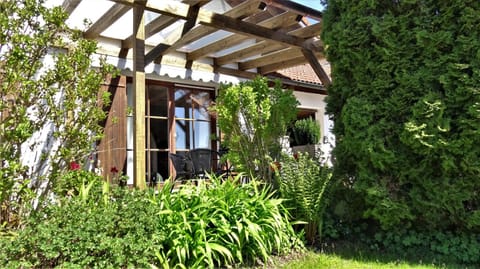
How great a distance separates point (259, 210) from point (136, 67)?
7.42 ft

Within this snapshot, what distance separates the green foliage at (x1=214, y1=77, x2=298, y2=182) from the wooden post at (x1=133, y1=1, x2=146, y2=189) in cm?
98

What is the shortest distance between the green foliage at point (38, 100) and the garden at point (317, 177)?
15 millimetres

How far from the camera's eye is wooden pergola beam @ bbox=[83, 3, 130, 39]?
15.2 feet

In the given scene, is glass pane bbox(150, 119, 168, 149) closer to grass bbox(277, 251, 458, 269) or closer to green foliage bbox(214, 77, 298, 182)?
green foliage bbox(214, 77, 298, 182)

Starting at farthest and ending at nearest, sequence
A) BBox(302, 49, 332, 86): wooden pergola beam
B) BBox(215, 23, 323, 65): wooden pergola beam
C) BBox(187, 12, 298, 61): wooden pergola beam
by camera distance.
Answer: BBox(302, 49, 332, 86): wooden pergola beam < BBox(215, 23, 323, 65): wooden pergola beam < BBox(187, 12, 298, 61): wooden pergola beam

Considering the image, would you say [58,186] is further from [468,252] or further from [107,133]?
[468,252]

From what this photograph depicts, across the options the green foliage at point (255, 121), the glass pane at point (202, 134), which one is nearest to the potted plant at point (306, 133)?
the glass pane at point (202, 134)

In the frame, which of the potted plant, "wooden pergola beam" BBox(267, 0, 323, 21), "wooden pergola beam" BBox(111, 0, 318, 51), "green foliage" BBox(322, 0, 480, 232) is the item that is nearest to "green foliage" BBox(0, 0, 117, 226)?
"wooden pergola beam" BBox(111, 0, 318, 51)

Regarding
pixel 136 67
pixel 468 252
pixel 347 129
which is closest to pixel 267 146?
pixel 347 129

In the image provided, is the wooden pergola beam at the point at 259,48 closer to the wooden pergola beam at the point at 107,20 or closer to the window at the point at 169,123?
the window at the point at 169,123

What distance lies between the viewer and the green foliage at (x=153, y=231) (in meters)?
2.47

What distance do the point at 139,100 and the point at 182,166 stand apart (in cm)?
180

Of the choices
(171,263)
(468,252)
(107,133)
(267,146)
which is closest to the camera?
(171,263)

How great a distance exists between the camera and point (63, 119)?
3998mm
